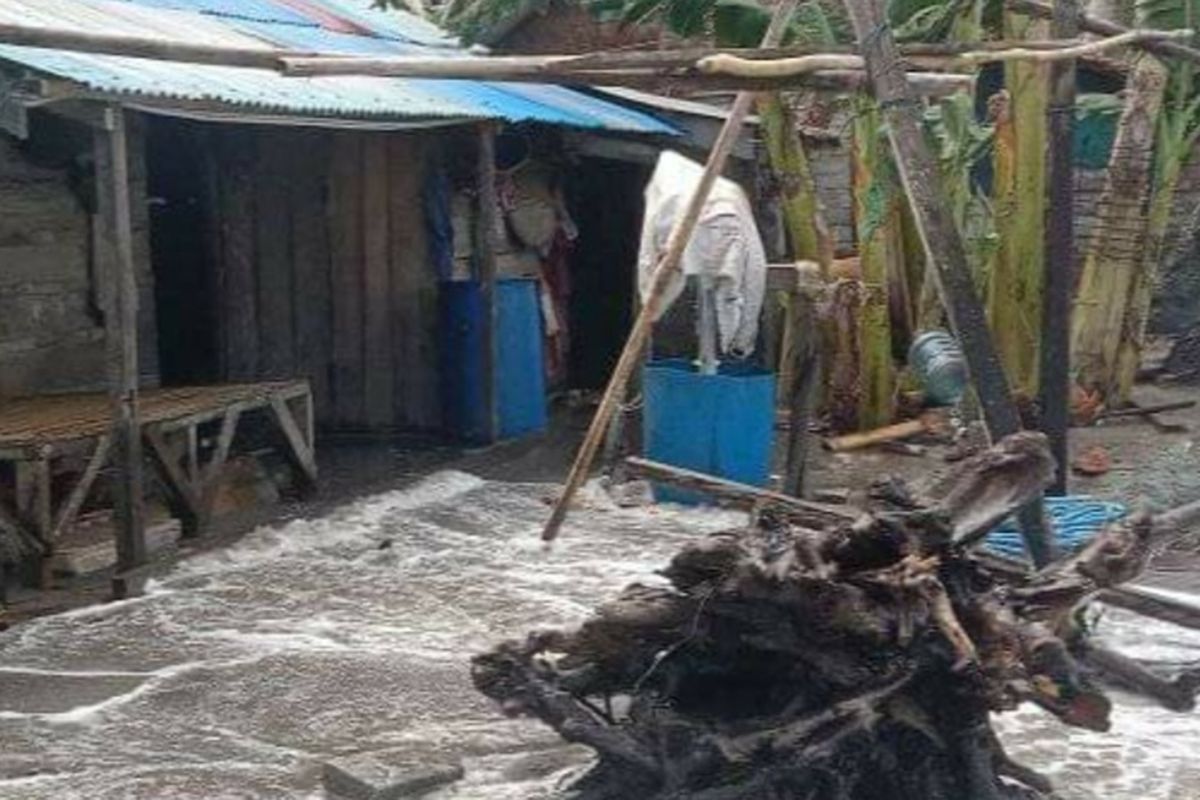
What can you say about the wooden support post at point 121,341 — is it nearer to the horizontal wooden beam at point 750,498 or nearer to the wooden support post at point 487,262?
the horizontal wooden beam at point 750,498

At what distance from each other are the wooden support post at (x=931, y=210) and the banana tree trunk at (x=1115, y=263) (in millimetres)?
7633

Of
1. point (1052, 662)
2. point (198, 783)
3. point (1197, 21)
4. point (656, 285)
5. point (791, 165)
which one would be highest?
point (1197, 21)

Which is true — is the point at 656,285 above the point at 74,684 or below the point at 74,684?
above

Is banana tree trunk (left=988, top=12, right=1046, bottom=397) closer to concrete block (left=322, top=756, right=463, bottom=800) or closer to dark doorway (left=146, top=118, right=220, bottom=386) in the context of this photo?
dark doorway (left=146, top=118, right=220, bottom=386)

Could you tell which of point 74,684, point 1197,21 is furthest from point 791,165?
point 74,684

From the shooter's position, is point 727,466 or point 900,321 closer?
point 727,466

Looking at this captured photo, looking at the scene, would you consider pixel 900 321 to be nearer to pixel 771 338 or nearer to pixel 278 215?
pixel 771 338

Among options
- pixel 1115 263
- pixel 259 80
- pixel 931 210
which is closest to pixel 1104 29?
pixel 931 210

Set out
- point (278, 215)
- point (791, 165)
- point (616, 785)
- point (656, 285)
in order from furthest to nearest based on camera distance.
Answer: point (791, 165), point (278, 215), point (656, 285), point (616, 785)

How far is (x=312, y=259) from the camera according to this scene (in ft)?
38.8

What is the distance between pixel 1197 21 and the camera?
10859mm

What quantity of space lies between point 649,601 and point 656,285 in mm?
3636

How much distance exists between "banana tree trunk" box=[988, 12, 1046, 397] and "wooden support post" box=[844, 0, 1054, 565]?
641cm

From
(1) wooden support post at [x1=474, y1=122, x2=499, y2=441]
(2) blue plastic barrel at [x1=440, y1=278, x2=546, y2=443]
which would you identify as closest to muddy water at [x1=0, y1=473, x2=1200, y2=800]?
(1) wooden support post at [x1=474, y1=122, x2=499, y2=441]
